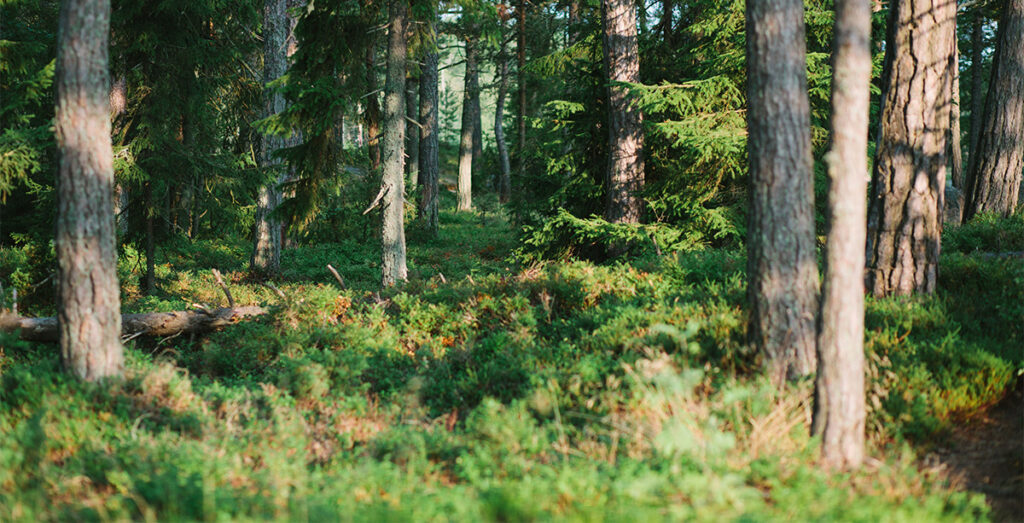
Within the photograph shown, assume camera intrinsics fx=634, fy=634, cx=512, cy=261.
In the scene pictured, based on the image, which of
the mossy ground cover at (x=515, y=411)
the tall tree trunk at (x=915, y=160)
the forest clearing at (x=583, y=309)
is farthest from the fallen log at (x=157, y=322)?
the tall tree trunk at (x=915, y=160)

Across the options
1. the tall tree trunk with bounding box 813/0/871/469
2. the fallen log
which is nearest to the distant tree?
the fallen log

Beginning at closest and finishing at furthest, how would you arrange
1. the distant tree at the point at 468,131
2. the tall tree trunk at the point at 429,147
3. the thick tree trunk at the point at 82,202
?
1. the thick tree trunk at the point at 82,202
2. the tall tree trunk at the point at 429,147
3. the distant tree at the point at 468,131

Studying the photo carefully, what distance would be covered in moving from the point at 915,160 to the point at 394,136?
787cm

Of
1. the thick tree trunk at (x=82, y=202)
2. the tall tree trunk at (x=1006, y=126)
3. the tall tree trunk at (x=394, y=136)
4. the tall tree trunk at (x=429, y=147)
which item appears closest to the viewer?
the thick tree trunk at (x=82, y=202)

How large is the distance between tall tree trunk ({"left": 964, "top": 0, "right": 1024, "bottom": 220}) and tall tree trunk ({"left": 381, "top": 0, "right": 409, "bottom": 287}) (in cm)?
1061

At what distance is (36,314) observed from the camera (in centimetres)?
991

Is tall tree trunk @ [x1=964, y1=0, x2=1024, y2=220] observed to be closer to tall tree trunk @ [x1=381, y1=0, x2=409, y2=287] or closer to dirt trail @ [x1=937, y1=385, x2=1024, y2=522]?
dirt trail @ [x1=937, y1=385, x2=1024, y2=522]

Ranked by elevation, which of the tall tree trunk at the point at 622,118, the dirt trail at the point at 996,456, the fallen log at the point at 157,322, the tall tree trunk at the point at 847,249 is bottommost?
the dirt trail at the point at 996,456

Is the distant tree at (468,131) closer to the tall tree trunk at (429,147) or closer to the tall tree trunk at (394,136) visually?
the tall tree trunk at (429,147)

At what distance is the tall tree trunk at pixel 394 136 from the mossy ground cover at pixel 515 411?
2191mm

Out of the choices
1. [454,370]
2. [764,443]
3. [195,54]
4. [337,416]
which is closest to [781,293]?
[764,443]

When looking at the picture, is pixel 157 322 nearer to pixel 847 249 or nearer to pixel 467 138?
pixel 847 249

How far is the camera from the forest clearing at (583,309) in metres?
4.52

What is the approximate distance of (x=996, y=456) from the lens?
196 inches
